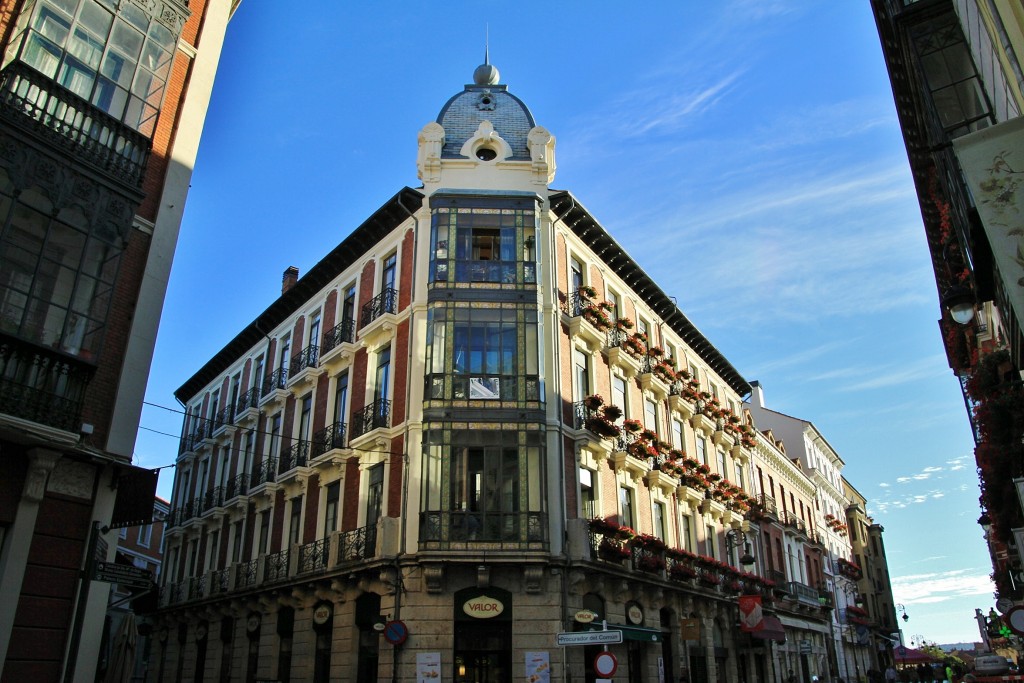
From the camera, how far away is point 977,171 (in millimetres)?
6781

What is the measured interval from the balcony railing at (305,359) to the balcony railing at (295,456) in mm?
2869

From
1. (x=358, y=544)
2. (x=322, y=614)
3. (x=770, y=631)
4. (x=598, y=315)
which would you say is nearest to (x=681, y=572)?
(x=770, y=631)

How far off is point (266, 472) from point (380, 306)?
9.15 m

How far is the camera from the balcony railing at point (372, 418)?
2231 centimetres

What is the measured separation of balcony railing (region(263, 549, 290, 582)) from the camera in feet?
82.1

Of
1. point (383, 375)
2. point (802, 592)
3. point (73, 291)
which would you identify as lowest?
point (802, 592)

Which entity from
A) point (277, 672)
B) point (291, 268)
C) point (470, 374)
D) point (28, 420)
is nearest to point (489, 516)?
point (470, 374)

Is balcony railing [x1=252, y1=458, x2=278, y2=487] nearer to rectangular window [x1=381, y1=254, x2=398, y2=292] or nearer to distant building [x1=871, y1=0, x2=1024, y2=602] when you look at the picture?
rectangular window [x1=381, y1=254, x2=398, y2=292]

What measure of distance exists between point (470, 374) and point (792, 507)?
1206 inches

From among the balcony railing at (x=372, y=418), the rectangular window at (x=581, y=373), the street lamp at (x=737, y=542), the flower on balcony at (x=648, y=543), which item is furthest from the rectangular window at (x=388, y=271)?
the street lamp at (x=737, y=542)

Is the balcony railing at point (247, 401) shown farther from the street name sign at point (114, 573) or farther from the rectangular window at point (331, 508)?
the street name sign at point (114, 573)

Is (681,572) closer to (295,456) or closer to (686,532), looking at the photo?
(686,532)

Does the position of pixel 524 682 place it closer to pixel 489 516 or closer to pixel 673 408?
pixel 489 516

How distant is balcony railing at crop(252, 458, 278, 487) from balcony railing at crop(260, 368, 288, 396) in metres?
2.95
